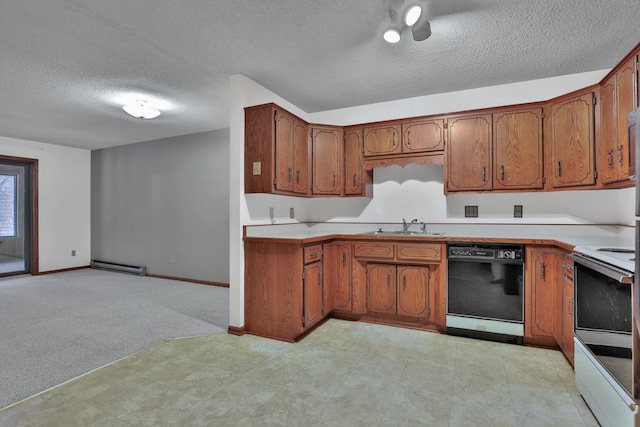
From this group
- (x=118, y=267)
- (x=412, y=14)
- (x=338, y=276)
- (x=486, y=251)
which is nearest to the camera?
(x=412, y=14)

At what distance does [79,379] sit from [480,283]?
3.20 metres

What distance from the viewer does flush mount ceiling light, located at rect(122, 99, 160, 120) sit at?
3.66 meters

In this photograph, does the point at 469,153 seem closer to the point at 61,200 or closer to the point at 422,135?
the point at 422,135

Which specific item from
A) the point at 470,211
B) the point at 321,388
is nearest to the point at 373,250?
the point at 470,211

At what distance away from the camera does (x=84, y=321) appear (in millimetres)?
3328

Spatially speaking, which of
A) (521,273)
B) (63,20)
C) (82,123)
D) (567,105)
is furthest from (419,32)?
(82,123)

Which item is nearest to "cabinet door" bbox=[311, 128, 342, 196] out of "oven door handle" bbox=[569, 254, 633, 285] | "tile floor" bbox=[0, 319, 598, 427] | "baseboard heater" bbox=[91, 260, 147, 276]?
"tile floor" bbox=[0, 319, 598, 427]

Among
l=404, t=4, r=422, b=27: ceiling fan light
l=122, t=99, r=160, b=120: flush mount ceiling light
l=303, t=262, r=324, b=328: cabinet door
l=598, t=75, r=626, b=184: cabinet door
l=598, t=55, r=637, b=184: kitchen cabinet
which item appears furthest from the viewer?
l=122, t=99, r=160, b=120: flush mount ceiling light

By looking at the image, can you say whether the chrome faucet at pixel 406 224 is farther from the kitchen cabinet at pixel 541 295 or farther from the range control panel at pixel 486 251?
the kitchen cabinet at pixel 541 295

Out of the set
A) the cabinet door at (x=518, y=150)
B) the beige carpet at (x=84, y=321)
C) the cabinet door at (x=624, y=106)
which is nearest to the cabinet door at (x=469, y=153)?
the cabinet door at (x=518, y=150)

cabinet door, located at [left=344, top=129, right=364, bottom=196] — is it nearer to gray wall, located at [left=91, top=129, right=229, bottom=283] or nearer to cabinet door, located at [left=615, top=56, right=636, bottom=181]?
gray wall, located at [left=91, top=129, right=229, bottom=283]

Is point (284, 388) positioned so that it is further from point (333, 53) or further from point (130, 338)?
point (333, 53)

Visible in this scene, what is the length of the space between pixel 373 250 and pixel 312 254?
25.9 inches

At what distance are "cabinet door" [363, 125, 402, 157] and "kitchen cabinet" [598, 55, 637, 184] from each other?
5.58 ft
